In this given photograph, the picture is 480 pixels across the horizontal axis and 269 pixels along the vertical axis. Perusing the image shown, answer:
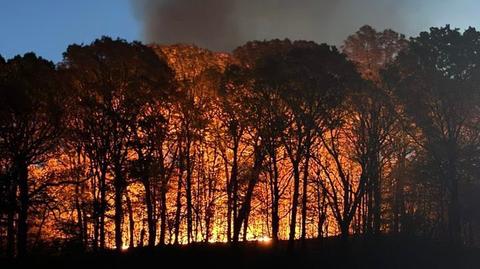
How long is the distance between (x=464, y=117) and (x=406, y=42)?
24.2ft

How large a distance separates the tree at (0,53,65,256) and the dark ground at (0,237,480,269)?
369cm

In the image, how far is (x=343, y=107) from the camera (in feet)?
121

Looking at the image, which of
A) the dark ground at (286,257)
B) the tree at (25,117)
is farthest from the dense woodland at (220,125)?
the dark ground at (286,257)

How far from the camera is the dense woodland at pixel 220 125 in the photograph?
31.9m

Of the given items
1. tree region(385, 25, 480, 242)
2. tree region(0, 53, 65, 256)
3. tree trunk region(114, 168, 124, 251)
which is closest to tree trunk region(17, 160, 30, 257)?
tree region(0, 53, 65, 256)

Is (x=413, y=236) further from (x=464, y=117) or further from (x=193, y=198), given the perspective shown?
(x=193, y=198)

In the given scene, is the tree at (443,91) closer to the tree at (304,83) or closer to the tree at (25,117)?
the tree at (304,83)

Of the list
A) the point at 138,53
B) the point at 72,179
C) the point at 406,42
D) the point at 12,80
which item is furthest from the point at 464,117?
the point at 12,80

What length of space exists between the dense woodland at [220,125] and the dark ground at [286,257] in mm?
1315

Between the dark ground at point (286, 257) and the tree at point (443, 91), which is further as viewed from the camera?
the tree at point (443, 91)

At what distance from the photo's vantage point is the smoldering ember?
31608 mm

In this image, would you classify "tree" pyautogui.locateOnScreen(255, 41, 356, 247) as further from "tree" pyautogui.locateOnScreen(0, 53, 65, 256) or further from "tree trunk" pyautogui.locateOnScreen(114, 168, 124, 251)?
"tree" pyautogui.locateOnScreen(0, 53, 65, 256)

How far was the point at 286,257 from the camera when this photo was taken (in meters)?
33.7

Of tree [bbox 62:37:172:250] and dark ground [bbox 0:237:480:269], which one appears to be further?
tree [bbox 62:37:172:250]
